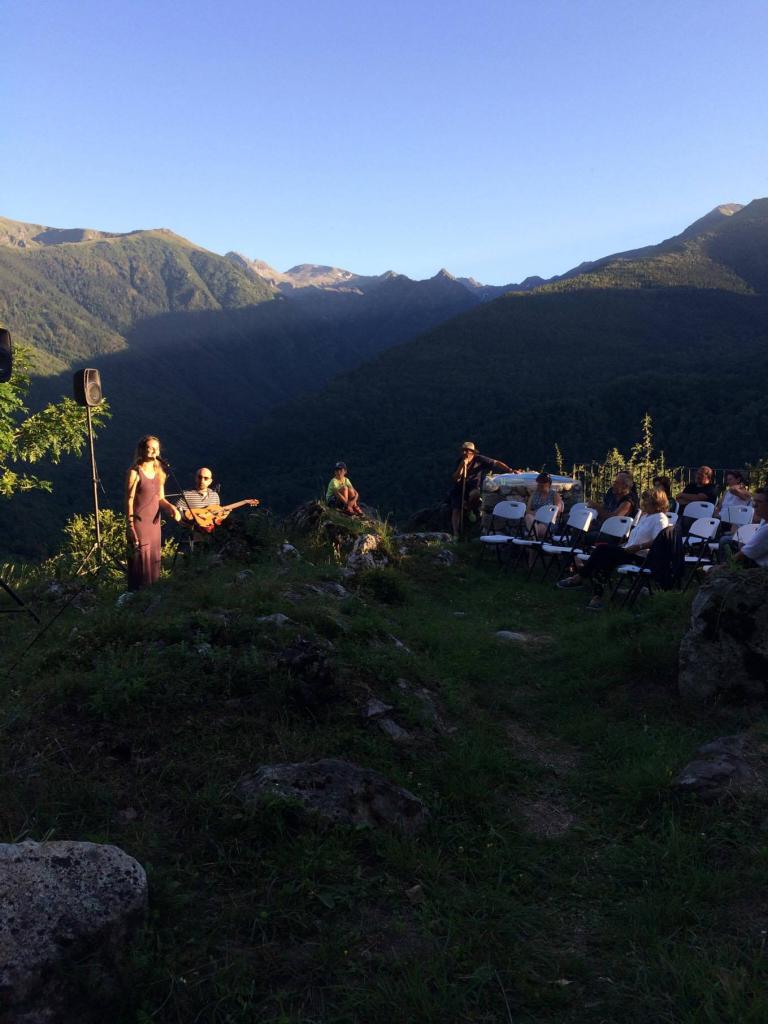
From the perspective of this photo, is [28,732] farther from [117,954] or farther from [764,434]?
[764,434]

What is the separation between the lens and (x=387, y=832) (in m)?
2.65

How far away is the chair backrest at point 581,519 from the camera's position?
8.03 meters

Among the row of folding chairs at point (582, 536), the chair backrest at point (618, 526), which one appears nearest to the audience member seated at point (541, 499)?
the row of folding chairs at point (582, 536)

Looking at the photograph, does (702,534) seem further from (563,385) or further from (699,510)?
(563,385)

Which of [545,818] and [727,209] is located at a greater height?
[727,209]

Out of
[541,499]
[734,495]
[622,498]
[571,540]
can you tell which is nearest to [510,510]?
[541,499]

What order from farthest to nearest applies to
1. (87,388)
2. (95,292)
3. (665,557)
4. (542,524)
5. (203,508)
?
(95,292)
(542,524)
(203,508)
(665,557)
(87,388)

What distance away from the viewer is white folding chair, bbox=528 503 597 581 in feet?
25.9

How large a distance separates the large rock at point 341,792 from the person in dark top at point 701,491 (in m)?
6.89

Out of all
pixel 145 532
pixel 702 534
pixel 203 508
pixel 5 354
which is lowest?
pixel 702 534

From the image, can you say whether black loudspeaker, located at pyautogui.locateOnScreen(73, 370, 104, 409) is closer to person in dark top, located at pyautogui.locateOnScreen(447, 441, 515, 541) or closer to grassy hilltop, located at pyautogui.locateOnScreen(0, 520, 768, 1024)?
grassy hilltop, located at pyautogui.locateOnScreen(0, 520, 768, 1024)

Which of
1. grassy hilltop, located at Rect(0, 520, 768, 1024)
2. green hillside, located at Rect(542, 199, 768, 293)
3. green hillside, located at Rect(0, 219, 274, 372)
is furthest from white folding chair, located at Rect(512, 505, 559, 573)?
green hillside, located at Rect(0, 219, 274, 372)

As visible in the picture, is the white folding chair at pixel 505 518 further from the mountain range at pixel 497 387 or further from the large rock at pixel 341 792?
the mountain range at pixel 497 387

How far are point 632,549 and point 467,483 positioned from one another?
13.3 feet
